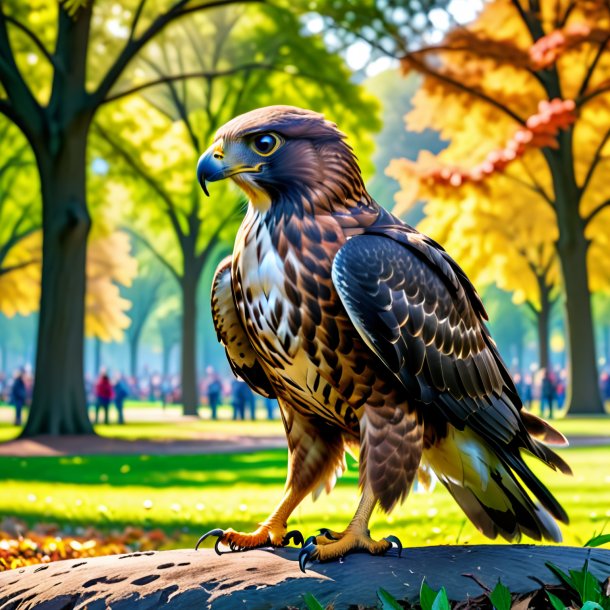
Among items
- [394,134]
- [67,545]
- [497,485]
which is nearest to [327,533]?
[497,485]

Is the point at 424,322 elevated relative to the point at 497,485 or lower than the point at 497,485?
elevated

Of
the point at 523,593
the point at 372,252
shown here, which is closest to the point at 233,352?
the point at 372,252

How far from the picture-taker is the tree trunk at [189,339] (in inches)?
917

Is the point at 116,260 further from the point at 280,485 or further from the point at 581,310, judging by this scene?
the point at 280,485

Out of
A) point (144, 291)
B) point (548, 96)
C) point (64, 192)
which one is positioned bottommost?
point (64, 192)

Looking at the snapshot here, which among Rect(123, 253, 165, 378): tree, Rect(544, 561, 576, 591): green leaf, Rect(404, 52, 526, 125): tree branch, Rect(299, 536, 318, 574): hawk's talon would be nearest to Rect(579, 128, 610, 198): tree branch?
Rect(404, 52, 526, 125): tree branch

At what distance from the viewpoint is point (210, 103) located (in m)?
23.0

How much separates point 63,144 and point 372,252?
36.1 feet

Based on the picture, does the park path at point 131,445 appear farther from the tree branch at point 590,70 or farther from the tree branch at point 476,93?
the tree branch at point 590,70

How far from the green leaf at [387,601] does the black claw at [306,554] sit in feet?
1.06

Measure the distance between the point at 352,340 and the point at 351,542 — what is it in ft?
2.44

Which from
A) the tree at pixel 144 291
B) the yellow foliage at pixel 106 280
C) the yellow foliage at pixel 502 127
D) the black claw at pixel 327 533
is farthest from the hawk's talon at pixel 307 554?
the tree at pixel 144 291

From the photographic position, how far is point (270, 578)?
126 inches

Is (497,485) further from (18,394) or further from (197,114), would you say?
(197,114)
